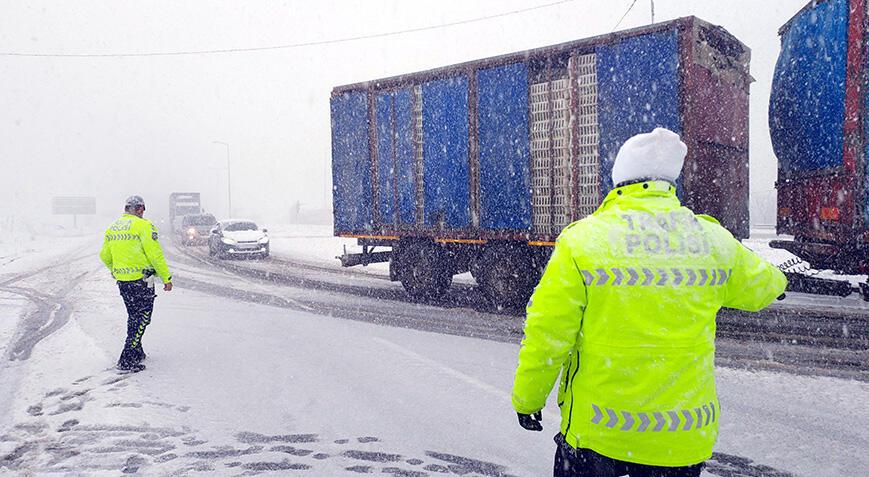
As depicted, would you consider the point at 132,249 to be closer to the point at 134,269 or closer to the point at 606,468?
the point at 134,269

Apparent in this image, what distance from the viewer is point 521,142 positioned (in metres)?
9.07

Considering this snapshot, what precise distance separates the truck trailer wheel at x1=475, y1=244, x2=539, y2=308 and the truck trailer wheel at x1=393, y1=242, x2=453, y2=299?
1.19 metres

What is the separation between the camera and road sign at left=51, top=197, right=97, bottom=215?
75438mm

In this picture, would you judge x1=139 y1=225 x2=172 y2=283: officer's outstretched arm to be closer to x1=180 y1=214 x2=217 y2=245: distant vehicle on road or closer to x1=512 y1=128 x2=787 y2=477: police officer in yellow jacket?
x1=512 y1=128 x2=787 y2=477: police officer in yellow jacket

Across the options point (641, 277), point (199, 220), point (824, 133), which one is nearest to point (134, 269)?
point (641, 277)

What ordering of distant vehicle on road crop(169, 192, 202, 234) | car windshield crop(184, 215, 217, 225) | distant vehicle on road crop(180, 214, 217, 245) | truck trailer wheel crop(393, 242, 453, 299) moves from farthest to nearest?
distant vehicle on road crop(169, 192, 202, 234) < car windshield crop(184, 215, 217, 225) < distant vehicle on road crop(180, 214, 217, 245) < truck trailer wheel crop(393, 242, 453, 299)

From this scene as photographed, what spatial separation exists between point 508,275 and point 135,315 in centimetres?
541

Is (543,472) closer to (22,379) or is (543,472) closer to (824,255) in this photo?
(824,255)

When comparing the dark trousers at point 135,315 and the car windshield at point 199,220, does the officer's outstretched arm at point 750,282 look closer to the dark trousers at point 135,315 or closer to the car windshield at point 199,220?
the dark trousers at point 135,315

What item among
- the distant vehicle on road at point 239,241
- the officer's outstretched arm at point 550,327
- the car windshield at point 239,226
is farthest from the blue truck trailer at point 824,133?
the car windshield at point 239,226

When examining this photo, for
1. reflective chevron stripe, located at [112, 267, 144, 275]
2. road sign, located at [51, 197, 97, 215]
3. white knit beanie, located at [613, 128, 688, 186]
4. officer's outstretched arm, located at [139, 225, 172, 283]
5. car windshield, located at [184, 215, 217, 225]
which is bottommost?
reflective chevron stripe, located at [112, 267, 144, 275]

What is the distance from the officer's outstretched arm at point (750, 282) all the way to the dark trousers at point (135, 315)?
5.65 m

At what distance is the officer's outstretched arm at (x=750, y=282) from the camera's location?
2068 millimetres

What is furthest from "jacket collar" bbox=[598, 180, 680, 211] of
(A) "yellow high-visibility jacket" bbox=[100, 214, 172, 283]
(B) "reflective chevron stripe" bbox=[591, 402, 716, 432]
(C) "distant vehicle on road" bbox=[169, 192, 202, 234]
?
(C) "distant vehicle on road" bbox=[169, 192, 202, 234]
